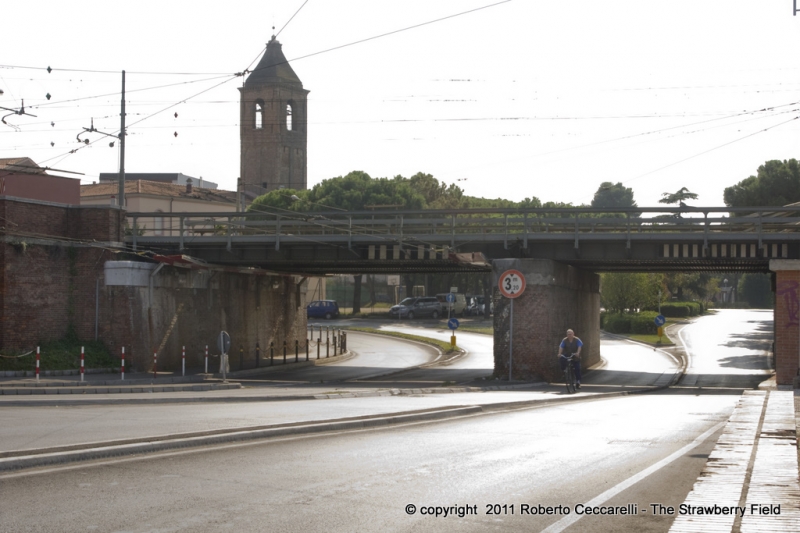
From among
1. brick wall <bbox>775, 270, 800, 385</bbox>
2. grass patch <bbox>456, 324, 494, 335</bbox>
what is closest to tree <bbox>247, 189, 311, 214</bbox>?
grass patch <bbox>456, 324, 494, 335</bbox>

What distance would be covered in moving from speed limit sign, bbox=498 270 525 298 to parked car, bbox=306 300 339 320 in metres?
48.4

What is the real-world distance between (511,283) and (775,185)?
5295 centimetres

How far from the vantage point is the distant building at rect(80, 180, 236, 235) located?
7294 cm

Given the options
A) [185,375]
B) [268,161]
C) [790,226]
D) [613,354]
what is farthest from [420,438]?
[268,161]

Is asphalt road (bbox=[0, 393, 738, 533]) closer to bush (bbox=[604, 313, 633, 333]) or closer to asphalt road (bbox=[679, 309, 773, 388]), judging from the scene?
asphalt road (bbox=[679, 309, 773, 388])

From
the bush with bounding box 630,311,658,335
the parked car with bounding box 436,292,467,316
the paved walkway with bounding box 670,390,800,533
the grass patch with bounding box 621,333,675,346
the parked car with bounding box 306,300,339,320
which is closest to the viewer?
the paved walkway with bounding box 670,390,800,533

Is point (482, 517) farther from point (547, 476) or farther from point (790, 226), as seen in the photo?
point (790, 226)

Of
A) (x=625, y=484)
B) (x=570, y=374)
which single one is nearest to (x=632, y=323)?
(x=570, y=374)

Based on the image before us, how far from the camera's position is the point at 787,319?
95.6 ft

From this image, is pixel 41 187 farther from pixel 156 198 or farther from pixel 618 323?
pixel 618 323

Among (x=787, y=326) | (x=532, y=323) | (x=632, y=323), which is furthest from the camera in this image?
(x=632, y=323)

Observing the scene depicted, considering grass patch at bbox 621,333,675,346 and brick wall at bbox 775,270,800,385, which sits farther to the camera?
grass patch at bbox 621,333,675,346

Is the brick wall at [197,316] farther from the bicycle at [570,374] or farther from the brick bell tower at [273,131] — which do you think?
the brick bell tower at [273,131]

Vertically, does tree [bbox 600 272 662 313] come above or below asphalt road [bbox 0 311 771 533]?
above
